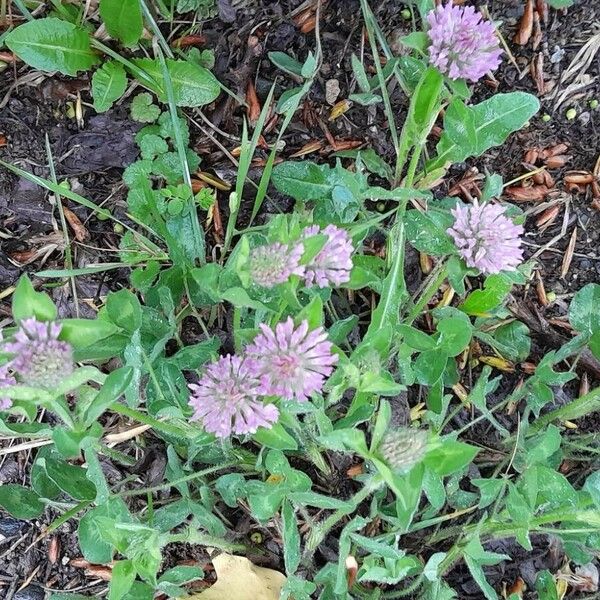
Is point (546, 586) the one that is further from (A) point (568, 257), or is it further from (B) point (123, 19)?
(B) point (123, 19)

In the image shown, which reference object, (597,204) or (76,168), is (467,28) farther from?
(76,168)

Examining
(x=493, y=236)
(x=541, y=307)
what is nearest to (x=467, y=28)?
(x=493, y=236)

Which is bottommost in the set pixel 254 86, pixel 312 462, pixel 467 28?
pixel 312 462

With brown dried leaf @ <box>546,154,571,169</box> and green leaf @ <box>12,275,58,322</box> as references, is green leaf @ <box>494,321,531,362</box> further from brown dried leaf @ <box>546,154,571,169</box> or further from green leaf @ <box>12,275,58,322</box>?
green leaf @ <box>12,275,58,322</box>

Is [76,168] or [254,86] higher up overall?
[254,86]

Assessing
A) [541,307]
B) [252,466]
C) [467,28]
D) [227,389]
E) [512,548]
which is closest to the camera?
[227,389]

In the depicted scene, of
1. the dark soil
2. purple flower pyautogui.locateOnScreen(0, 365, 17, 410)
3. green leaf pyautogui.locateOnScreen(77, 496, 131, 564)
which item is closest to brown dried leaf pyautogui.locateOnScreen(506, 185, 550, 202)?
the dark soil

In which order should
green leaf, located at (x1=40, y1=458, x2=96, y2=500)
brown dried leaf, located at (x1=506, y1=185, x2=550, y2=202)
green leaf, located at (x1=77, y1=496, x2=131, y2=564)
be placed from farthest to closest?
1. brown dried leaf, located at (x1=506, y1=185, x2=550, y2=202)
2. green leaf, located at (x1=40, y1=458, x2=96, y2=500)
3. green leaf, located at (x1=77, y1=496, x2=131, y2=564)
